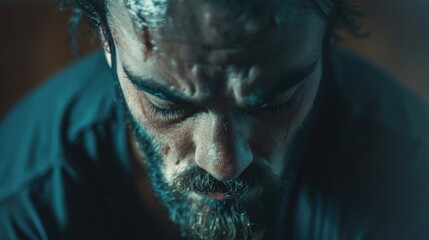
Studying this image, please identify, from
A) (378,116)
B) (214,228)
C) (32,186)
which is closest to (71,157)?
(32,186)

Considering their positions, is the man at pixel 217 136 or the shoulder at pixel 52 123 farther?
the shoulder at pixel 52 123

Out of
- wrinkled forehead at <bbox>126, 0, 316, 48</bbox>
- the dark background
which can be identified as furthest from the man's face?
the dark background

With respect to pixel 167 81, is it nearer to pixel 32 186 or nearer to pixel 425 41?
pixel 32 186

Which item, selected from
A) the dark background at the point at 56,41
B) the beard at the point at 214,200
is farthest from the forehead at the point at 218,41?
the dark background at the point at 56,41

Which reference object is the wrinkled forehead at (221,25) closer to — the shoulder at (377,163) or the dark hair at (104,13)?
the dark hair at (104,13)

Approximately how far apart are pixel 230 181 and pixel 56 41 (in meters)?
0.68

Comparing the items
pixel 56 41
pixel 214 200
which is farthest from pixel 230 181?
pixel 56 41

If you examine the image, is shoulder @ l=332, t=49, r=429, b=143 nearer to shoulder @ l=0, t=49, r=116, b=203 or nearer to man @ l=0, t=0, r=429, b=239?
man @ l=0, t=0, r=429, b=239

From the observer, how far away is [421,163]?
2.41 ft

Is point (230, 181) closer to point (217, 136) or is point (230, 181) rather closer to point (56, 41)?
point (217, 136)

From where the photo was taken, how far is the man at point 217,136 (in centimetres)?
53

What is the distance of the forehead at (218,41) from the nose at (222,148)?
1.6 inches

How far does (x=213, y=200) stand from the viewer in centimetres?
65

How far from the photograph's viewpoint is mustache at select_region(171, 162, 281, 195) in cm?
61
